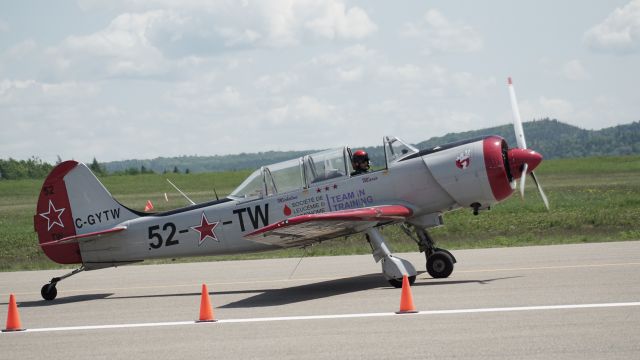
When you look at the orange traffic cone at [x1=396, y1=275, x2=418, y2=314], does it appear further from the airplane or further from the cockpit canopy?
the cockpit canopy

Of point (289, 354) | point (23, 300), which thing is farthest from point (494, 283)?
point (23, 300)

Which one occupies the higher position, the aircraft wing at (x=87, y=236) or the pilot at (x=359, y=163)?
the pilot at (x=359, y=163)

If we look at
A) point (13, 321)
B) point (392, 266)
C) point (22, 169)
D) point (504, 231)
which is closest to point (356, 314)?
point (392, 266)

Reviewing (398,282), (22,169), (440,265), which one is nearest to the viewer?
(398,282)

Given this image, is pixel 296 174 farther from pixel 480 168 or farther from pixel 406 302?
pixel 406 302

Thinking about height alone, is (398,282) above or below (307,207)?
below

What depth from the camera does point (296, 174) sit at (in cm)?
1627

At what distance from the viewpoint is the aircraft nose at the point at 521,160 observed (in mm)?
15172

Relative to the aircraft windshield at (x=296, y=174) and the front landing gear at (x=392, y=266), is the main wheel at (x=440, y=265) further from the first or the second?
the aircraft windshield at (x=296, y=174)

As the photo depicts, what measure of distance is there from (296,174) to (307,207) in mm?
645

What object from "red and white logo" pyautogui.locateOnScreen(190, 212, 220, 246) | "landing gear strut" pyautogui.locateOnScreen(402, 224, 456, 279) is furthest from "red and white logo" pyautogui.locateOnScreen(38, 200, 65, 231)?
"landing gear strut" pyautogui.locateOnScreen(402, 224, 456, 279)

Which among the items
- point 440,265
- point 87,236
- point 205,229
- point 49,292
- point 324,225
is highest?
point 87,236

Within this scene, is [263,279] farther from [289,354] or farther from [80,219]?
[289,354]

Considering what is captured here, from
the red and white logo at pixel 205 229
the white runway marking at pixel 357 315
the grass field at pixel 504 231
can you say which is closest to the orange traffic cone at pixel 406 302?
→ the white runway marking at pixel 357 315
